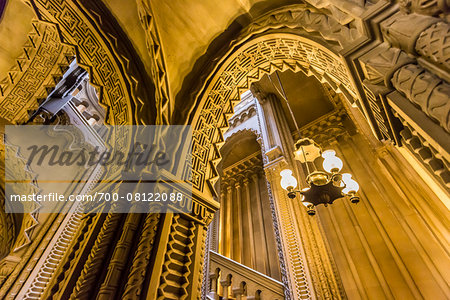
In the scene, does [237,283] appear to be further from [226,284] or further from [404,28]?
[404,28]

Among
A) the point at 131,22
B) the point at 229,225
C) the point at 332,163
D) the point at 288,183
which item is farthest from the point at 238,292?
the point at 131,22

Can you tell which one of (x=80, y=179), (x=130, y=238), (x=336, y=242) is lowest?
(x=130, y=238)

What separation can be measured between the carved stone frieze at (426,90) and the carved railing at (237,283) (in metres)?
3.68

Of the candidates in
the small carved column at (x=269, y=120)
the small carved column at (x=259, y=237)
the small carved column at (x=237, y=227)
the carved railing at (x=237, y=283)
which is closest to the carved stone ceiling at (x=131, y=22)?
the carved railing at (x=237, y=283)

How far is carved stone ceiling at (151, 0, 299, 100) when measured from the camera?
251 cm

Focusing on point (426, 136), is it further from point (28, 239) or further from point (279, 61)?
point (28, 239)

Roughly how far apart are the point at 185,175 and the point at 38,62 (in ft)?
13.8

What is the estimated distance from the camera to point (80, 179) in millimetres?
6750

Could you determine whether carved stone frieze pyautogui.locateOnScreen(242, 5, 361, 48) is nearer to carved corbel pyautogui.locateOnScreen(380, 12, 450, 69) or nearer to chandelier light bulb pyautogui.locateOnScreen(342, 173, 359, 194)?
carved corbel pyautogui.locateOnScreen(380, 12, 450, 69)

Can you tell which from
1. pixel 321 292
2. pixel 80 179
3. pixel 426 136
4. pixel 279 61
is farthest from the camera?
pixel 80 179

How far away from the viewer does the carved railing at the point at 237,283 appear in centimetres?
354

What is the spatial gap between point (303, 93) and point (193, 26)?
5.11 meters

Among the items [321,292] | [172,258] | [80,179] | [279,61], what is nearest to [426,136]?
[172,258]

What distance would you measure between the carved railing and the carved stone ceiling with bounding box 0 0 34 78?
17.2ft
